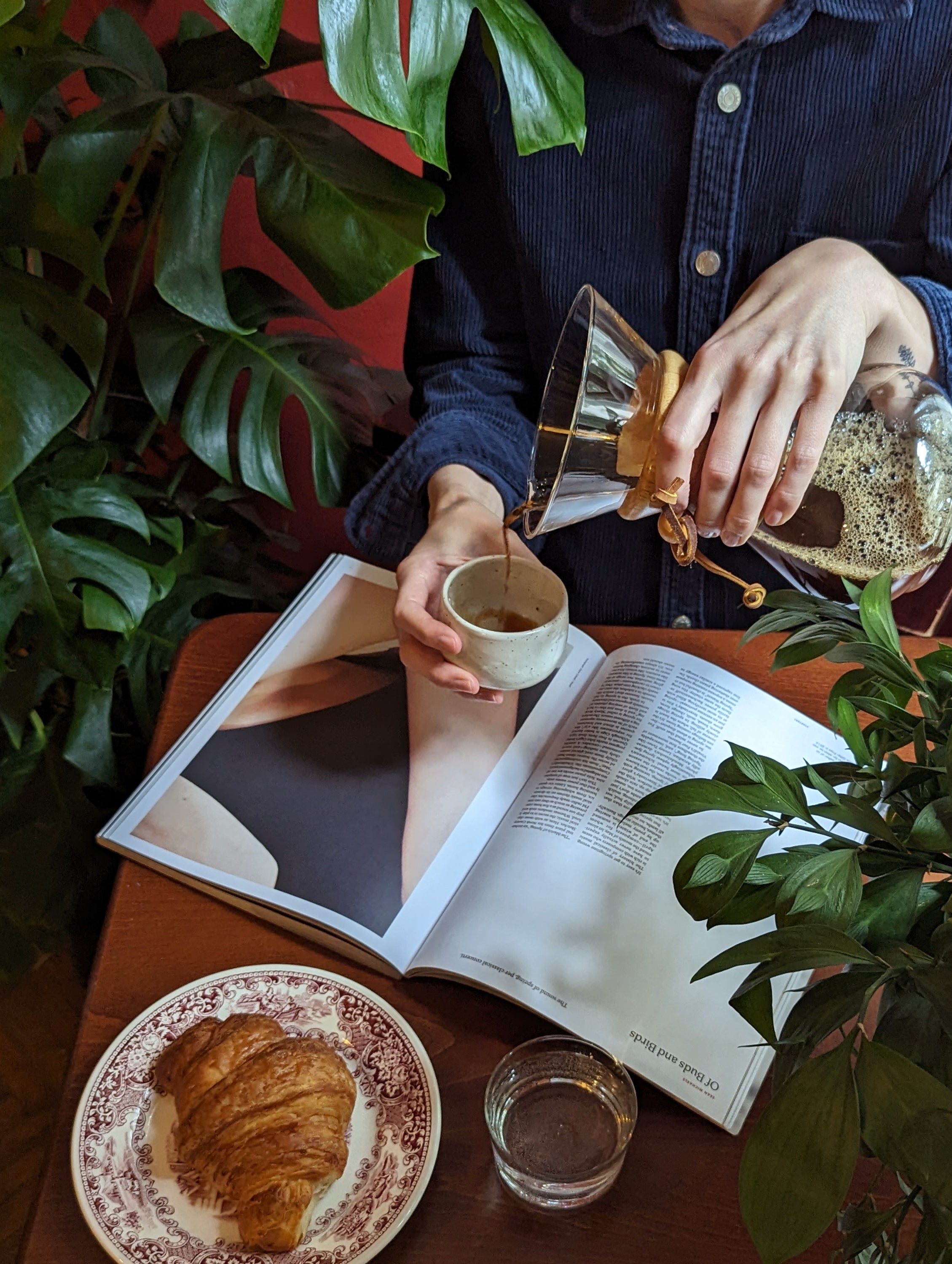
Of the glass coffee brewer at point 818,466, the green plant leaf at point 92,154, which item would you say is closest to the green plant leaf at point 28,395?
the green plant leaf at point 92,154

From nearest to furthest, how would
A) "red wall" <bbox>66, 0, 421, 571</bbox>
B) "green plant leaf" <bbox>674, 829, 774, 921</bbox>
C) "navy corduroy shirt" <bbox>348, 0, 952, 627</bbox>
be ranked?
"green plant leaf" <bbox>674, 829, 774, 921</bbox> → "navy corduroy shirt" <bbox>348, 0, 952, 627</bbox> → "red wall" <bbox>66, 0, 421, 571</bbox>

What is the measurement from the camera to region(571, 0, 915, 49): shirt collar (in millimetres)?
809

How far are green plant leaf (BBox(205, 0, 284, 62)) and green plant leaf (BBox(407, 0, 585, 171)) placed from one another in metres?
0.10

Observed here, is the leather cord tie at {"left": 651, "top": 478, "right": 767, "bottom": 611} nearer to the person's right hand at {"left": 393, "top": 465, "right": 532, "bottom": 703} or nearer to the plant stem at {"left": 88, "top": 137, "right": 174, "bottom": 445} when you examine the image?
the person's right hand at {"left": 393, "top": 465, "right": 532, "bottom": 703}

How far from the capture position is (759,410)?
0.59m

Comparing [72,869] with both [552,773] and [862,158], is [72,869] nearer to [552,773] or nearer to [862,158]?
[552,773]

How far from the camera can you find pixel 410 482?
960 millimetres

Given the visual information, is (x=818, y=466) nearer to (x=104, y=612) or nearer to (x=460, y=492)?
(x=460, y=492)

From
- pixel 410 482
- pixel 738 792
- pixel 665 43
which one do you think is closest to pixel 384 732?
pixel 410 482

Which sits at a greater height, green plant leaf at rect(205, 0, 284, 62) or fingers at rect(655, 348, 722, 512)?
green plant leaf at rect(205, 0, 284, 62)

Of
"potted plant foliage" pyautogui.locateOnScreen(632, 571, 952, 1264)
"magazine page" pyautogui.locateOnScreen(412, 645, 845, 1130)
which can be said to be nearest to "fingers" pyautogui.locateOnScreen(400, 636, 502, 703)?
"magazine page" pyautogui.locateOnScreen(412, 645, 845, 1130)

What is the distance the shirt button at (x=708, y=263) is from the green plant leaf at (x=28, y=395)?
1.83ft

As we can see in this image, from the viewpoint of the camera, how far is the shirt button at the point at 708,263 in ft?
3.03

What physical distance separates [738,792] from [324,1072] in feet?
1.16
